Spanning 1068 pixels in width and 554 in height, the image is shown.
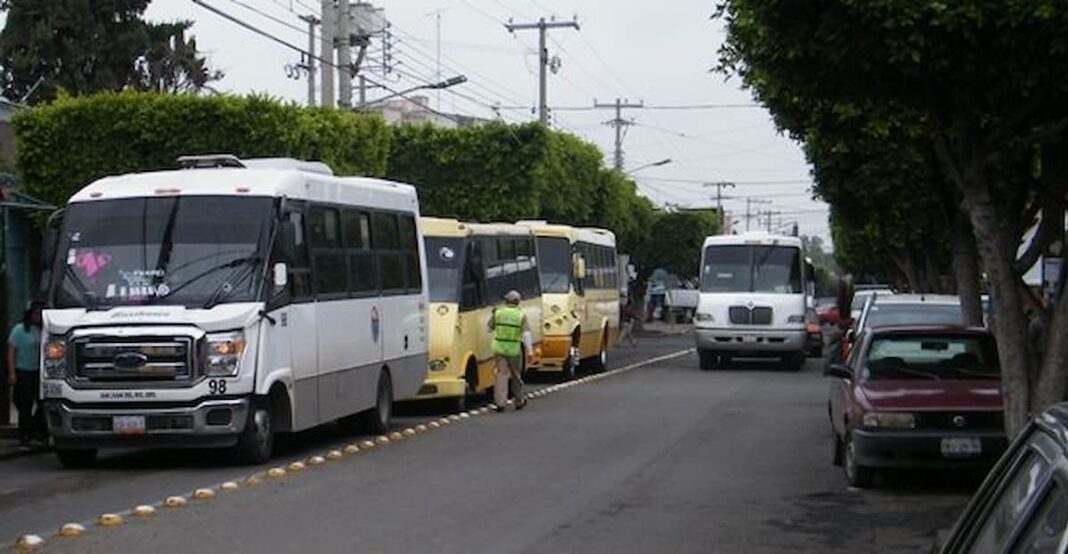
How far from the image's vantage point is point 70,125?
25016mm

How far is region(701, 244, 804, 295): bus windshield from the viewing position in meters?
34.1

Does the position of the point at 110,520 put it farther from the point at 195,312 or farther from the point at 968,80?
the point at 968,80

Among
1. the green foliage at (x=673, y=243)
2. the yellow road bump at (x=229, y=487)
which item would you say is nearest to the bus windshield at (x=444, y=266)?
the yellow road bump at (x=229, y=487)

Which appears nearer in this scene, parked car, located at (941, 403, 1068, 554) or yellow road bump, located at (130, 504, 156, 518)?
parked car, located at (941, 403, 1068, 554)

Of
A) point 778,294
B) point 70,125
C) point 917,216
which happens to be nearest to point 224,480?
point 70,125

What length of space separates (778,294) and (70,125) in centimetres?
1658

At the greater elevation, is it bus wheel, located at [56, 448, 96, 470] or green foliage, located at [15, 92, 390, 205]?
green foliage, located at [15, 92, 390, 205]

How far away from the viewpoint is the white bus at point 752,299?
3356 centimetres

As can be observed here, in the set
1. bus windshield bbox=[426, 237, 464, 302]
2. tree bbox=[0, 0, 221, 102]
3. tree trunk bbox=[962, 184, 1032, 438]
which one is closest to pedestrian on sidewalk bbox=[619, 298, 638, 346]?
tree bbox=[0, 0, 221, 102]

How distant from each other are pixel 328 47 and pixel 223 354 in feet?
70.0

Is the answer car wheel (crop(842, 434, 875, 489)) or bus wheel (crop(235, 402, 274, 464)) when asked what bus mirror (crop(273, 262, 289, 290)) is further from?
car wheel (crop(842, 434, 875, 489))

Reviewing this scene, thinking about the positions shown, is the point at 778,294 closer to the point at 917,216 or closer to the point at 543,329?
the point at 543,329

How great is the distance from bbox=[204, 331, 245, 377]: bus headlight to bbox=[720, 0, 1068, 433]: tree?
5.76 meters

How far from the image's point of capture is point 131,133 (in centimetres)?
2514
